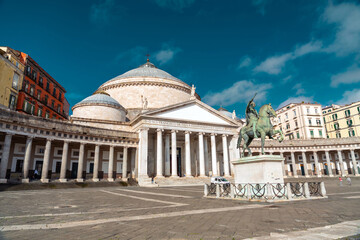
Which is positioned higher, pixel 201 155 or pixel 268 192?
pixel 201 155

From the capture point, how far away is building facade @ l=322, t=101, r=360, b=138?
58.8 m

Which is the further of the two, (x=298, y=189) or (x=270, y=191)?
(x=298, y=189)

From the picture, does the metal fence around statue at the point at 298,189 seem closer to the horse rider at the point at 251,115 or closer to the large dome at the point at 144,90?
the horse rider at the point at 251,115

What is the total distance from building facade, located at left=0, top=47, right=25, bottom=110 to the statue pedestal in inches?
1369

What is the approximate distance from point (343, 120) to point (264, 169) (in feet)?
215

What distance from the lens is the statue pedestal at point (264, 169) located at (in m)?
12.3

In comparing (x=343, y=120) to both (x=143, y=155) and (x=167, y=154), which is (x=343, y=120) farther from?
(x=143, y=155)

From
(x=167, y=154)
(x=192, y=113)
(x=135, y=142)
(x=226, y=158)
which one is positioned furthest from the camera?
(x=226, y=158)

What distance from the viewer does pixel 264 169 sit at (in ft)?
40.4

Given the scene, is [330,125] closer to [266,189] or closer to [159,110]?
[159,110]

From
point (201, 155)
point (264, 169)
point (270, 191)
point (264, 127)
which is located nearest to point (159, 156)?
→ point (201, 155)

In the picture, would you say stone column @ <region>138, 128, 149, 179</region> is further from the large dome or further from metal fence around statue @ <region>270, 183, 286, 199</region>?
metal fence around statue @ <region>270, 183, 286, 199</region>

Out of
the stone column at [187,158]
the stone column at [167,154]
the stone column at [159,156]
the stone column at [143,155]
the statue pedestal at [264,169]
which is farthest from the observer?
the stone column at [187,158]

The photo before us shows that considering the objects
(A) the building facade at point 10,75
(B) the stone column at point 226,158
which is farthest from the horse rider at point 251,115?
(A) the building facade at point 10,75
